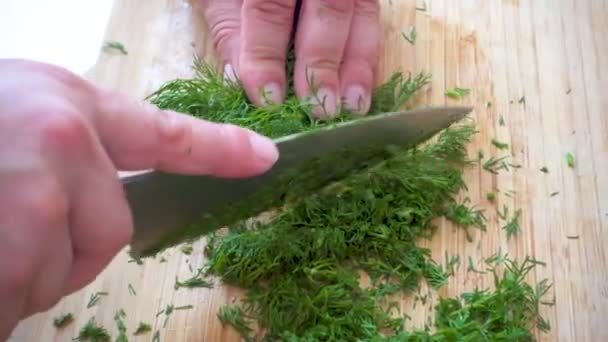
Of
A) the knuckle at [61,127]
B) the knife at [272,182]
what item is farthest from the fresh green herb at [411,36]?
the knuckle at [61,127]

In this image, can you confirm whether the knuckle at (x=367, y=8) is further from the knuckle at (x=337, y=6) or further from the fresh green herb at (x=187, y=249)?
the fresh green herb at (x=187, y=249)

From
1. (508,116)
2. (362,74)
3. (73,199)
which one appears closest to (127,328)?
(73,199)

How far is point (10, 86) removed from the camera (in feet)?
2.32

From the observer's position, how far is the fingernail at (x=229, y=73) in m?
1.42

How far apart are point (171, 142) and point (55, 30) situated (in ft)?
2.95

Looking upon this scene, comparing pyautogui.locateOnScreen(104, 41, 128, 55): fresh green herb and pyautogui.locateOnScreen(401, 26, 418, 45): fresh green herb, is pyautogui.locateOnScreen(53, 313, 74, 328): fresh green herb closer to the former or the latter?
pyautogui.locateOnScreen(104, 41, 128, 55): fresh green herb

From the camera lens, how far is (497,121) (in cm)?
141

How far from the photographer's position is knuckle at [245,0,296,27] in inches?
54.1

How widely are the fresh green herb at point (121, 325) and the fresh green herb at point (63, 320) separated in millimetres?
79

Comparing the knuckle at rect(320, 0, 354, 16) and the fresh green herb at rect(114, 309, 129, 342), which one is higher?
the knuckle at rect(320, 0, 354, 16)

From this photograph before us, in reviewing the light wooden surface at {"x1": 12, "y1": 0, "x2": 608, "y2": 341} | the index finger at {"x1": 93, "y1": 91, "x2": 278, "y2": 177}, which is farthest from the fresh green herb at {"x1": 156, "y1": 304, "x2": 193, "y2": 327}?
the index finger at {"x1": 93, "y1": 91, "x2": 278, "y2": 177}

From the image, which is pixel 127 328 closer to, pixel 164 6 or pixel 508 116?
pixel 164 6

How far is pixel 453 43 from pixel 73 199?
103 centimetres

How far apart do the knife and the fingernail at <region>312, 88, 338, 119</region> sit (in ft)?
0.42
